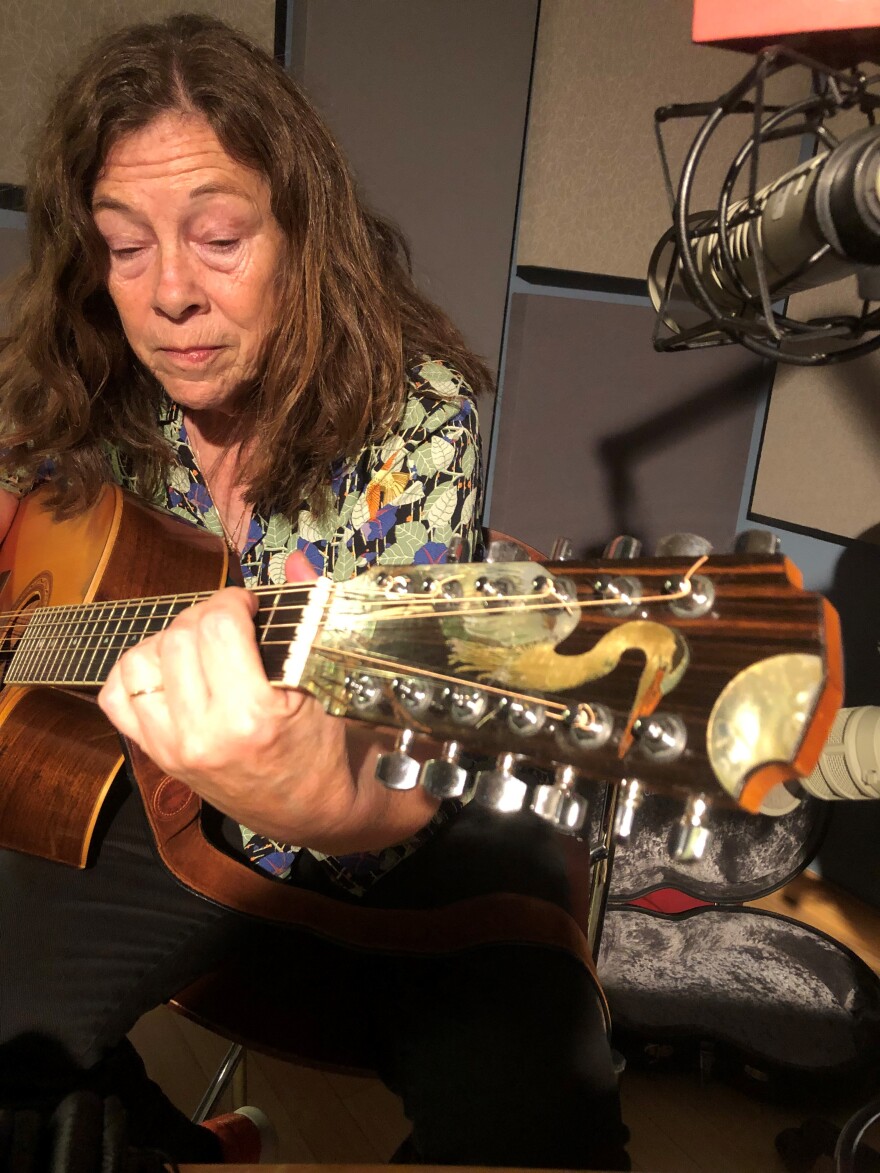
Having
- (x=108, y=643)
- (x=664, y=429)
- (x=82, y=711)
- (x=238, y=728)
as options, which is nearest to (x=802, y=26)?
(x=238, y=728)

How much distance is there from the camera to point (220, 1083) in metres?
1.08

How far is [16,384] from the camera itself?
41.8 inches

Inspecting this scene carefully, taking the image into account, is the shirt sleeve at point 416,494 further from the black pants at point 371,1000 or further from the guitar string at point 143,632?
the black pants at point 371,1000

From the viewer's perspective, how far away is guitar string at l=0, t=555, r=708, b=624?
46 cm

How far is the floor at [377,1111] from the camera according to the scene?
1.21 m

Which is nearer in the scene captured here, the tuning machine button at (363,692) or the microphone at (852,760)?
the tuning machine button at (363,692)

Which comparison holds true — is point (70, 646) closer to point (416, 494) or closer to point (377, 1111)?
point (416, 494)

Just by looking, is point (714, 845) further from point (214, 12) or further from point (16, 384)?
point (214, 12)

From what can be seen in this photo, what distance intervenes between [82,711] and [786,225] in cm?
82

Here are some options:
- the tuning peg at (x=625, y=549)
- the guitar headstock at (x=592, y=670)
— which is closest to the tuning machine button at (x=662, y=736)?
the guitar headstock at (x=592, y=670)

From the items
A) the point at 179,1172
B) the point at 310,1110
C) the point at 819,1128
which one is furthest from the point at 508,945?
the point at 819,1128

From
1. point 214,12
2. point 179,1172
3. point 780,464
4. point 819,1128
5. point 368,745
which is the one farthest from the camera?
point 780,464

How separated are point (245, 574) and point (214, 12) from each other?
1.03m

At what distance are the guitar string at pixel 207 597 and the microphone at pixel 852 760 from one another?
823mm
